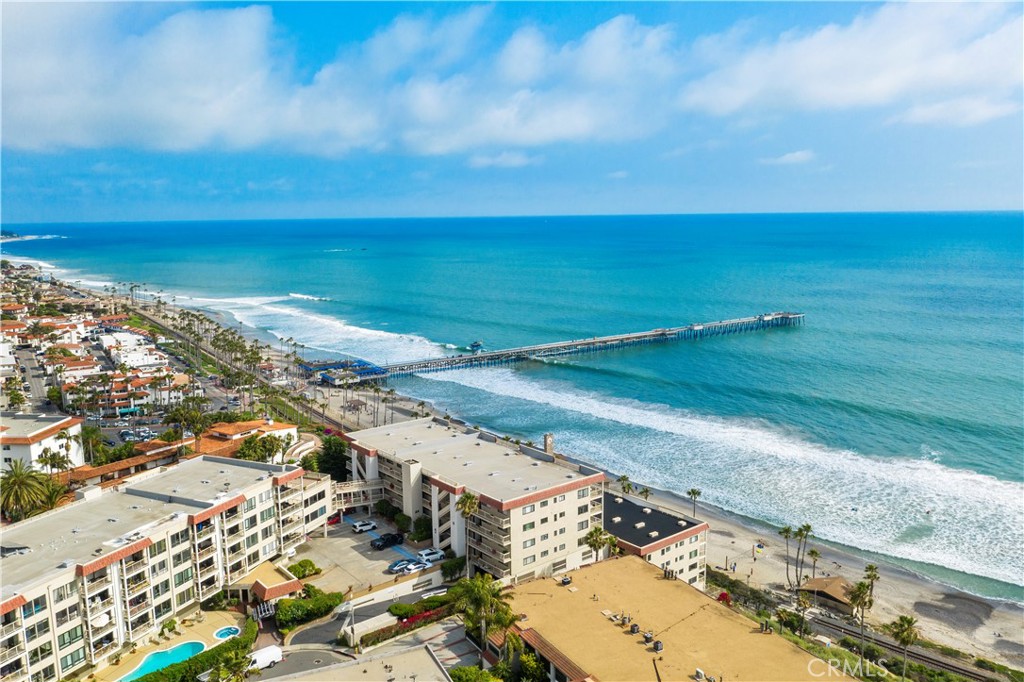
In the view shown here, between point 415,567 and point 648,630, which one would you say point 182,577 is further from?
point 648,630

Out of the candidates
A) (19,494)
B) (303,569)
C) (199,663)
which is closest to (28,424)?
(19,494)

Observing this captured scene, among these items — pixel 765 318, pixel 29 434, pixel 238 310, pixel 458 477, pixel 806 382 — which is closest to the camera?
pixel 458 477

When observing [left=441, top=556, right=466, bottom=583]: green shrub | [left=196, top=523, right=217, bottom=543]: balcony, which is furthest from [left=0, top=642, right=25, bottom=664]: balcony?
[left=441, top=556, right=466, bottom=583]: green shrub

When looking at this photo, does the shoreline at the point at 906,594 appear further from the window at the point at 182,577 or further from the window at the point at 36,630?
the window at the point at 36,630

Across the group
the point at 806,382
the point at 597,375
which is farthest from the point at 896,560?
the point at 597,375

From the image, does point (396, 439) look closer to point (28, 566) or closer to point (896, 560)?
point (28, 566)
